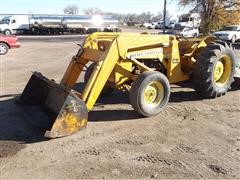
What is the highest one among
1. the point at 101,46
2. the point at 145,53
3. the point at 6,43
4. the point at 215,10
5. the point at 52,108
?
the point at 215,10

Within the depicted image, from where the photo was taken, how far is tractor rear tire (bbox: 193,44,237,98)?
844cm

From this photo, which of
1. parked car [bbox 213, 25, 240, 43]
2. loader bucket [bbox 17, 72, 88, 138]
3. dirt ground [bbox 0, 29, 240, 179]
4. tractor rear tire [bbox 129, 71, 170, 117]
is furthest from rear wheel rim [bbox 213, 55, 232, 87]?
parked car [bbox 213, 25, 240, 43]


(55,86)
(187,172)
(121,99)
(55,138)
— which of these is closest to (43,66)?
(121,99)

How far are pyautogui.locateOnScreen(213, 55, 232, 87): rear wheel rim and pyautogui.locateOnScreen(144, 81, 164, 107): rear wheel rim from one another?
1794 millimetres

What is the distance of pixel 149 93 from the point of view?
25.0 ft

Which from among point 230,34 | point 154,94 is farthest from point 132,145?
point 230,34

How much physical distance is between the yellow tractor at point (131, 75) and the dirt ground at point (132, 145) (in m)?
0.28

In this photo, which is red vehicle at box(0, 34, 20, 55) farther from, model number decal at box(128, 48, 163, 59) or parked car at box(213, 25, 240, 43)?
parked car at box(213, 25, 240, 43)

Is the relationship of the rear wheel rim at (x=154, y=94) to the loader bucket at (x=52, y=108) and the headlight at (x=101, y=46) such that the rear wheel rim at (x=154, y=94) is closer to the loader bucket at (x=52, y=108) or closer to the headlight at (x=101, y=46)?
the headlight at (x=101, y=46)

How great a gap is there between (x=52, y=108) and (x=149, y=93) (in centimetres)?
184

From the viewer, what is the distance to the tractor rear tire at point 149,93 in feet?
24.0

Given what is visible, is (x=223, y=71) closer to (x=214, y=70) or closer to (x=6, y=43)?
(x=214, y=70)

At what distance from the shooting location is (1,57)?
61.4 ft

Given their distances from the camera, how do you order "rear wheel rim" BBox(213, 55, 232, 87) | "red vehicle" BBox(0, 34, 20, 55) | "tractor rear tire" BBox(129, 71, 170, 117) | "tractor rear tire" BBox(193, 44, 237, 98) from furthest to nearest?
"red vehicle" BBox(0, 34, 20, 55) → "rear wheel rim" BBox(213, 55, 232, 87) → "tractor rear tire" BBox(193, 44, 237, 98) → "tractor rear tire" BBox(129, 71, 170, 117)
